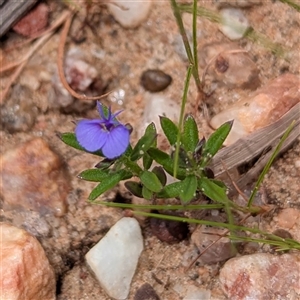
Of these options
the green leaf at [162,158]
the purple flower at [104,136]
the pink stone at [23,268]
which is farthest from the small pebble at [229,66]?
the pink stone at [23,268]

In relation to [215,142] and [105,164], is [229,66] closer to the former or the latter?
[215,142]

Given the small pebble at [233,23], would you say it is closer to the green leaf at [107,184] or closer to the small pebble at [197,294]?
the green leaf at [107,184]

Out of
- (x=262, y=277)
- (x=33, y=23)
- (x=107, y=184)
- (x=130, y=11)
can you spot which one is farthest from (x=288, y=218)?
(x=33, y=23)

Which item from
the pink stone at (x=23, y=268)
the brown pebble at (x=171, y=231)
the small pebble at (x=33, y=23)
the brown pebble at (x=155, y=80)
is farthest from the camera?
the small pebble at (x=33, y=23)

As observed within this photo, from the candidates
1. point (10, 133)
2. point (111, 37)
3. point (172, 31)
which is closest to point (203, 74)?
point (172, 31)

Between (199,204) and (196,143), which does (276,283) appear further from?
(196,143)

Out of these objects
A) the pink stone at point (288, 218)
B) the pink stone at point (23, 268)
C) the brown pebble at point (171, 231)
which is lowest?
the pink stone at point (288, 218)
